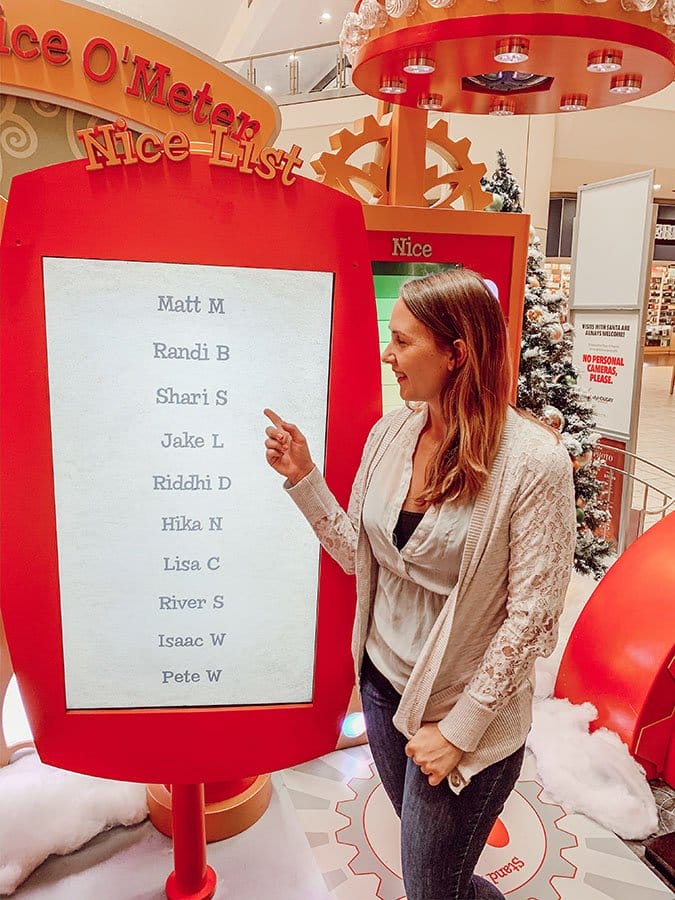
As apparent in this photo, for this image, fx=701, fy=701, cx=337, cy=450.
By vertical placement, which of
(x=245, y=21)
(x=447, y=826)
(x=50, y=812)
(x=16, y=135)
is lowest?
(x=50, y=812)

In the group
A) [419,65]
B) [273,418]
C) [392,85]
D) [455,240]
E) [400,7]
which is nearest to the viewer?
[273,418]

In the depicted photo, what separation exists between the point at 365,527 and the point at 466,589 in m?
0.26

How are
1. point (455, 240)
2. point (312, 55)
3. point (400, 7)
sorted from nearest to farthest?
point (400, 7)
point (455, 240)
point (312, 55)

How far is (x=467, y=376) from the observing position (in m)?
1.34

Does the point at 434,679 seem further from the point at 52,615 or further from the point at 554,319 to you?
the point at 554,319

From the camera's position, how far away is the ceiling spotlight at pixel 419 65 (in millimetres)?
1776

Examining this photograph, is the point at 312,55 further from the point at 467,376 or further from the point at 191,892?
the point at 191,892

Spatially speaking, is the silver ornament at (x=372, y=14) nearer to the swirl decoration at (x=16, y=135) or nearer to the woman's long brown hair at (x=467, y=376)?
the woman's long brown hair at (x=467, y=376)

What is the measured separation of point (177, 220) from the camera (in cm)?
144

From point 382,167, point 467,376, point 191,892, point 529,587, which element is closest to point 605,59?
point 382,167

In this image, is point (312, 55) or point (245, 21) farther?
point (245, 21)

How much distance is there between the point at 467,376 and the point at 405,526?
1.05 feet

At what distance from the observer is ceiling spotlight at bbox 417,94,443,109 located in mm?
2158

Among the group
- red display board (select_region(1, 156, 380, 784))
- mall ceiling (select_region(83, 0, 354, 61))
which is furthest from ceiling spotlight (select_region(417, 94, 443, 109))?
mall ceiling (select_region(83, 0, 354, 61))
